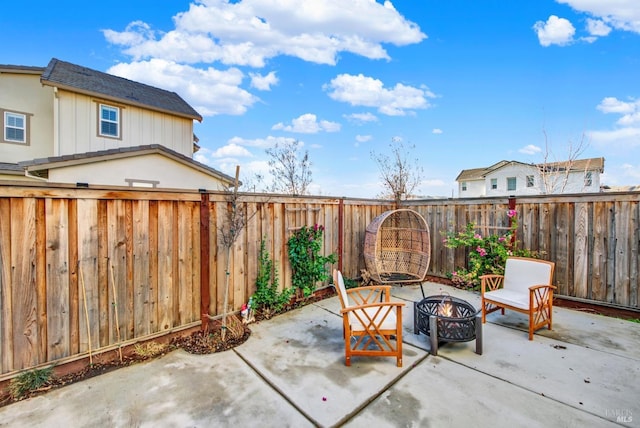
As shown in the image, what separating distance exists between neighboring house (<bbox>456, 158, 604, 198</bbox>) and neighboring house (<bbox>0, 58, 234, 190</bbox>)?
12424mm

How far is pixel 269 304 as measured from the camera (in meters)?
4.02

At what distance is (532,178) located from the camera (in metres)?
16.5

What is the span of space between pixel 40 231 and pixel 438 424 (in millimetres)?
3591

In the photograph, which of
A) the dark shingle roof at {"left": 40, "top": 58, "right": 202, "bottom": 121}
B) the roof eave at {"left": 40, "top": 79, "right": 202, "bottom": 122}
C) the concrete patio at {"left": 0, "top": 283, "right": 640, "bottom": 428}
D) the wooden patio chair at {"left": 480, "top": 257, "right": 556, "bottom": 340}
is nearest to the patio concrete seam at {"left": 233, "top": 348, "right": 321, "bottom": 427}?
the concrete patio at {"left": 0, "top": 283, "right": 640, "bottom": 428}

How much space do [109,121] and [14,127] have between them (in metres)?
3.22

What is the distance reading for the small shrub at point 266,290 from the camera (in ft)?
12.8

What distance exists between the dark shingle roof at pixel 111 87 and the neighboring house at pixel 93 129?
22mm

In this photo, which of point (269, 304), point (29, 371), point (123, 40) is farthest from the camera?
point (123, 40)

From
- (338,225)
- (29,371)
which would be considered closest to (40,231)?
(29,371)

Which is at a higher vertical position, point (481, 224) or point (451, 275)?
point (481, 224)

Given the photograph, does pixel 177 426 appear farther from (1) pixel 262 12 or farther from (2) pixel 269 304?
(1) pixel 262 12

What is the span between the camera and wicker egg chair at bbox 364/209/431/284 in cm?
524

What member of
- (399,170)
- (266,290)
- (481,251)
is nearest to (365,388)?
(266,290)

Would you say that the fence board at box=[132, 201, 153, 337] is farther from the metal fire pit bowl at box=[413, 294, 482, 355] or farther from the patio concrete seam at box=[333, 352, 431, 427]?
the metal fire pit bowl at box=[413, 294, 482, 355]
